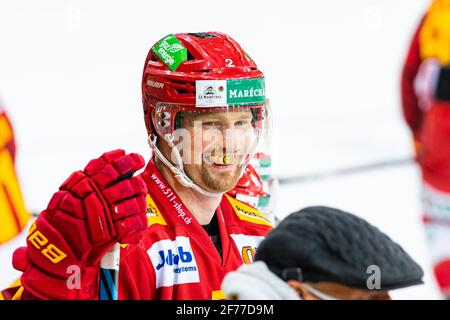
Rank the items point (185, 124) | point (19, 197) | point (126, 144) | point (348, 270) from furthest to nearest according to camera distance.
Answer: point (126, 144)
point (19, 197)
point (185, 124)
point (348, 270)

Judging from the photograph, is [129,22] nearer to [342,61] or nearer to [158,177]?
[342,61]

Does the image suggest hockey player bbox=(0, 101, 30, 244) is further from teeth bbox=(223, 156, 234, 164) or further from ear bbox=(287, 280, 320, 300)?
ear bbox=(287, 280, 320, 300)

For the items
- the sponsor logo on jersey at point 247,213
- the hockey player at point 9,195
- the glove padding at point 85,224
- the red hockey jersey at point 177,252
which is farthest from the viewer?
the hockey player at point 9,195

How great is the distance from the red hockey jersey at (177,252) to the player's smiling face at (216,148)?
85 mm

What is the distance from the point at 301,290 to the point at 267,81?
2788mm

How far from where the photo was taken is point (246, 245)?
2348 millimetres

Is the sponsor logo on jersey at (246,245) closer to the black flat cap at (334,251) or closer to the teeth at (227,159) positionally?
the teeth at (227,159)

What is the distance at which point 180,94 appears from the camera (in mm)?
2266

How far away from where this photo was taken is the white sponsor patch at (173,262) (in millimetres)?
2110

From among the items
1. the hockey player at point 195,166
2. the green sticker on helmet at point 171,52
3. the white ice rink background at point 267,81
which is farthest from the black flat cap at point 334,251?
the white ice rink background at point 267,81

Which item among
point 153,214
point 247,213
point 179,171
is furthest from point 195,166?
point 247,213

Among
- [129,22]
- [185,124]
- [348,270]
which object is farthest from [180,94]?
[129,22]

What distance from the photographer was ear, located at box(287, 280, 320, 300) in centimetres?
139

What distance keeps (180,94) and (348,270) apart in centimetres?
98
